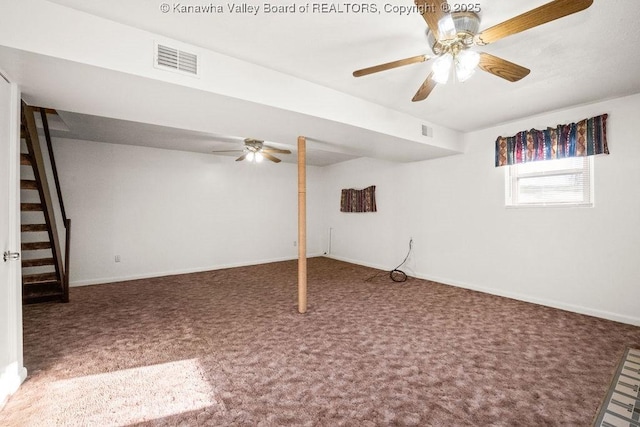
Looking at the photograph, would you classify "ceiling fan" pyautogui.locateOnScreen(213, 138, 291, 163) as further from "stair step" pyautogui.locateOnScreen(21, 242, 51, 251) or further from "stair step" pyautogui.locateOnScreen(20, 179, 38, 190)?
"stair step" pyautogui.locateOnScreen(21, 242, 51, 251)

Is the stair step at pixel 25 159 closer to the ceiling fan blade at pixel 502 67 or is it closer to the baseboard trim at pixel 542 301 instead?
the ceiling fan blade at pixel 502 67

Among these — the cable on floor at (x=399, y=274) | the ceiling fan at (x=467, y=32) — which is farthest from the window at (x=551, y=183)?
the ceiling fan at (x=467, y=32)

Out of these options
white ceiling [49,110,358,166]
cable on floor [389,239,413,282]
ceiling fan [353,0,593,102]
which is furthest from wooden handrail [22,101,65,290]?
cable on floor [389,239,413,282]

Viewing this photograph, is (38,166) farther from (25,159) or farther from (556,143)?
(556,143)

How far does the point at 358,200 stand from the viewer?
20.5 feet

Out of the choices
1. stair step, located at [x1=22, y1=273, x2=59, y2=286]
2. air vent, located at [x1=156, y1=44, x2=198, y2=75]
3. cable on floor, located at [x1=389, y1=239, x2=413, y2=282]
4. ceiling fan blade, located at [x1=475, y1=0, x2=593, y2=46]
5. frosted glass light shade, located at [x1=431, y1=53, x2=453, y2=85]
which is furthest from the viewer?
cable on floor, located at [x1=389, y1=239, x2=413, y2=282]

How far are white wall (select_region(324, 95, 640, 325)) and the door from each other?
507cm

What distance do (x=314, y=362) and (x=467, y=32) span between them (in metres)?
2.61

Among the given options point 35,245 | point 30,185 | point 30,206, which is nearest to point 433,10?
point 30,185

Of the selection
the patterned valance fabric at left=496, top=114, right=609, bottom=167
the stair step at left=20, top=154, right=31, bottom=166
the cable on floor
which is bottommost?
the cable on floor

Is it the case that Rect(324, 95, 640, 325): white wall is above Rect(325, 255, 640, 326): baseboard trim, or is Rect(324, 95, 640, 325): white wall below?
above

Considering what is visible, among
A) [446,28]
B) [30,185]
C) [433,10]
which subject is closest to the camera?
[433,10]

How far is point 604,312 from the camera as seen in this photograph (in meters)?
3.08

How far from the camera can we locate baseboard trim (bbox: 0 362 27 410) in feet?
5.69
